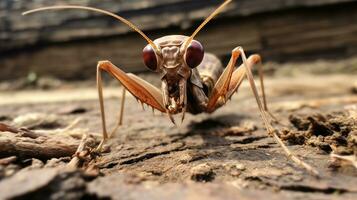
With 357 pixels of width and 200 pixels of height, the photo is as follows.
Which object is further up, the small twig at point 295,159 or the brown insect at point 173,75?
the brown insect at point 173,75

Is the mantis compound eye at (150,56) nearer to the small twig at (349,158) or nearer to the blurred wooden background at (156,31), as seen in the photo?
the small twig at (349,158)

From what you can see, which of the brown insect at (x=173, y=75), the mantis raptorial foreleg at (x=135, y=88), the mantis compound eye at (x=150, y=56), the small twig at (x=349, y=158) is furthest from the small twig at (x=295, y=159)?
the mantis compound eye at (x=150, y=56)

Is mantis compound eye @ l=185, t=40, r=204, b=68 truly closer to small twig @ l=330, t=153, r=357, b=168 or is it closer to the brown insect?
the brown insect

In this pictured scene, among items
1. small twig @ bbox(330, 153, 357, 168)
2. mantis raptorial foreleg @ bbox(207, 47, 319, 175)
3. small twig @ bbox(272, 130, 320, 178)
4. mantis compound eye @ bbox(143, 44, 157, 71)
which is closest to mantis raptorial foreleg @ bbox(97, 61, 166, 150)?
mantis compound eye @ bbox(143, 44, 157, 71)

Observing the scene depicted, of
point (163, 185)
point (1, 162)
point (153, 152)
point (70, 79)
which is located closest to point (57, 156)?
point (1, 162)

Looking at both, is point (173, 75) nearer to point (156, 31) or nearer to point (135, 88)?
point (135, 88)
